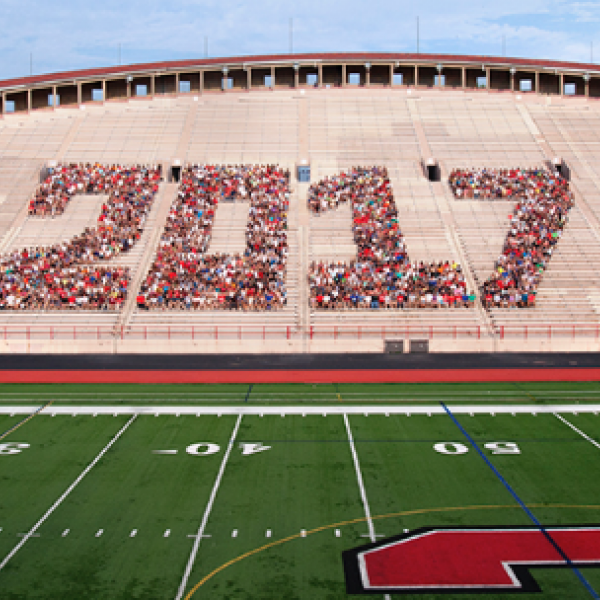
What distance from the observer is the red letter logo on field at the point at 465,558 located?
1033 cm

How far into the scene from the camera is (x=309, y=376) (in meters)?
25.0

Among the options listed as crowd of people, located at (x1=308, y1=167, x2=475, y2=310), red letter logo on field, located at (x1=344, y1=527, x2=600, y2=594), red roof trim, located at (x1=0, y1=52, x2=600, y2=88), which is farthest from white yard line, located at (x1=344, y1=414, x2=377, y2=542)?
red roof trim, located at (x1=0, y1=52, x2=600, y2=88)

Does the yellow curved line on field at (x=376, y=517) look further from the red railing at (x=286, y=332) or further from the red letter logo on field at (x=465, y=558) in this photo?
the red railing at (x=286, y=332)

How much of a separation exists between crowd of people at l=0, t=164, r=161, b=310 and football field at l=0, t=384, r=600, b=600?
10952 mm

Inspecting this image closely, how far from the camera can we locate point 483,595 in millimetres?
10031

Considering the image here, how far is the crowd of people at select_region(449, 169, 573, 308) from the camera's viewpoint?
106ft

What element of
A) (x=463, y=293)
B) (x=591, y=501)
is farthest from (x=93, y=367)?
(x=591, y=501)

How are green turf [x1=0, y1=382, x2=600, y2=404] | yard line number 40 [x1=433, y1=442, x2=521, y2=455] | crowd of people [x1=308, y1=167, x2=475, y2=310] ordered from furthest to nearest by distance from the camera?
crowd of people [x1=308, y1=167, x2=475, y2=310] < green turf [x1=0, y1=382, x2=600, y2=404] < yard line number 40 [x1=433, y1=442, x2=521, y2=455]

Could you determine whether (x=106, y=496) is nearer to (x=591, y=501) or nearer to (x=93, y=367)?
(x=591, y=501)

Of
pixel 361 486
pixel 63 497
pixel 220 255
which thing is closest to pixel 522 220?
pixel 220 255

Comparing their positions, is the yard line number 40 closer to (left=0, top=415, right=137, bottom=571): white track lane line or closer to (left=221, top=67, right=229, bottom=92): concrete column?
(left=0, top=415, right=137, bottom=571): white track lane line

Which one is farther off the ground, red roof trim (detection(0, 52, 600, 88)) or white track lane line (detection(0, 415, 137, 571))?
red roof trim (detection(0, 52, 600, 88))

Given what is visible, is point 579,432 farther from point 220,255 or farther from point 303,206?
point 303,206

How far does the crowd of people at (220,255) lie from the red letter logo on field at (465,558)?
67.2 feet
